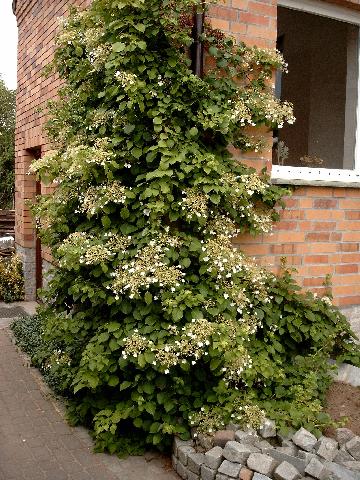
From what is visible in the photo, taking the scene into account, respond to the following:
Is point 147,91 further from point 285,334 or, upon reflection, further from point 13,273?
point 13,273

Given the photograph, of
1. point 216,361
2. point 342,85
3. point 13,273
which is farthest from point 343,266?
point 13,273

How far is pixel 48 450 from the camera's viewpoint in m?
3.69

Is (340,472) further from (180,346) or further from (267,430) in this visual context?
(180,346)

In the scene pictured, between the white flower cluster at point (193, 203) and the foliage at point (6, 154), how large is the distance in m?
17.5

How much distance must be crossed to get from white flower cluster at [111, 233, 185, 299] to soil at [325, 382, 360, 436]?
1.48m

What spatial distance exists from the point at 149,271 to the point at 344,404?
1792 mm

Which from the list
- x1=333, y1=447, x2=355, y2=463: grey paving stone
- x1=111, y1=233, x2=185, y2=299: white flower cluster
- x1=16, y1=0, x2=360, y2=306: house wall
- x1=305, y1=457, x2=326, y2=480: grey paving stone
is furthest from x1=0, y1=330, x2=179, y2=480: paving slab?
x1=16, y1=0, x2=360, y2=306: house wall

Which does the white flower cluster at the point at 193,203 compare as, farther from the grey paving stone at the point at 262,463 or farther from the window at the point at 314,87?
the window at the point at 314,87

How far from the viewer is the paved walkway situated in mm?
3408

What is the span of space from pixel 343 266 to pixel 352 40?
7.76ft

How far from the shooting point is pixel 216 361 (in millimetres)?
3432

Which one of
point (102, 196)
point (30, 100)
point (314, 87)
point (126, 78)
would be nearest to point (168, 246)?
point (102, 196)

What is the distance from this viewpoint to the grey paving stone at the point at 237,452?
315cm

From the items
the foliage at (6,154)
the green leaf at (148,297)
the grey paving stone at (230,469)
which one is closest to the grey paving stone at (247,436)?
the grey paving stone at (230,469)
